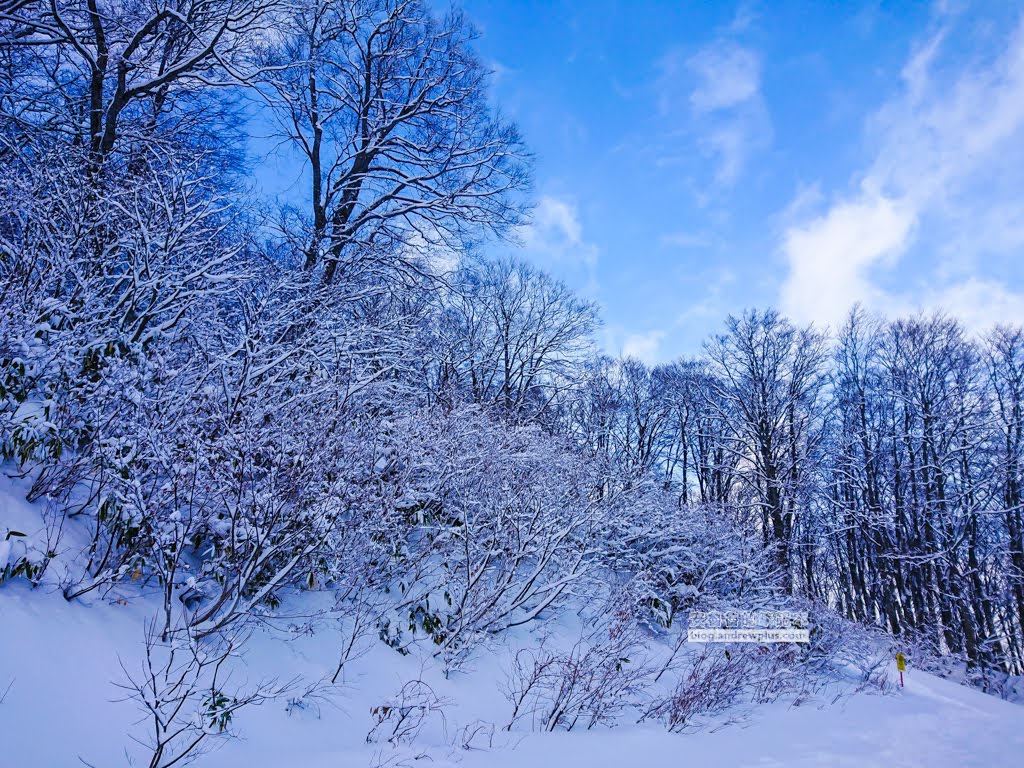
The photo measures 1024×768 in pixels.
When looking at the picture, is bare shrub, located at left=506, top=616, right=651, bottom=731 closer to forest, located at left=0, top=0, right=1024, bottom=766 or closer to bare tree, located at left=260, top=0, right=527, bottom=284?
forest, located at left=0, top=0, right=1024, bottom=766

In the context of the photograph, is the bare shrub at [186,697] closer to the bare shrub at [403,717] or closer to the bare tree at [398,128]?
the bare shrub at [403,717]

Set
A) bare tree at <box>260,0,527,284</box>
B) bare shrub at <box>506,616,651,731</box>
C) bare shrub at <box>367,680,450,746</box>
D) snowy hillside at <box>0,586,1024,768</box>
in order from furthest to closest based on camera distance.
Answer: bare tree at <box>260,0,527,284</box> < bare shrub at <box>506,616,651,731</box> < bare shrub at <box>367,680,450,746</box> < snowy hillside at <box>0,586,1024,768</box>

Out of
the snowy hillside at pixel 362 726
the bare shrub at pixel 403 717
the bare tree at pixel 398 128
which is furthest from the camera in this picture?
the bare tree at pixel 398 128

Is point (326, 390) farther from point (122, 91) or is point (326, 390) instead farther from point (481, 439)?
point (122, 91)

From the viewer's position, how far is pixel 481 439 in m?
8.55

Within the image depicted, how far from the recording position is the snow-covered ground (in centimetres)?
272

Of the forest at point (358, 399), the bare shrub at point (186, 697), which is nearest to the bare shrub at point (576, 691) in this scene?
the forest at point (358, 399)

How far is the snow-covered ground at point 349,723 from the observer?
2725 mm

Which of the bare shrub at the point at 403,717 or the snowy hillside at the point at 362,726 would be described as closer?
the snowy hillside at the point at 362,726

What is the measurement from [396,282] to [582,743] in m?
8.65

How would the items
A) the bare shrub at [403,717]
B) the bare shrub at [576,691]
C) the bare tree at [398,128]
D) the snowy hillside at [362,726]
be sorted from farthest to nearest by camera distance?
1. the bare tree at [398,128]
2. the bare shrub at [576,691]
3. the bare shrub at [403,717]
4. the snowy hillside at [362,726]

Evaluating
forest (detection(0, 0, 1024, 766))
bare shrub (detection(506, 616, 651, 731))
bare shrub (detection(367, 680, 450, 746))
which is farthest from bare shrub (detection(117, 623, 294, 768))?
bare shrub (detection(506, 616, 651, 731))

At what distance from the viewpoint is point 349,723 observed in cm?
409

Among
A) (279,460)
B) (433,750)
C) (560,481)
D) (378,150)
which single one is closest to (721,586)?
(560,481)
